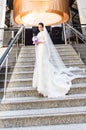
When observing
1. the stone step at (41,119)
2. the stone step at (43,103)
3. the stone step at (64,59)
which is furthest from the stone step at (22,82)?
the stone step at (64,59)

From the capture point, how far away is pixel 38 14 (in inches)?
132

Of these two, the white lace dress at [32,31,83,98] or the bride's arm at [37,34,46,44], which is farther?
the bride's arm at [37,34,46,44]

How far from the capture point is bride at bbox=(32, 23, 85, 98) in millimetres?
4223

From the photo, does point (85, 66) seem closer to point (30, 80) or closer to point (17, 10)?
point (30, 80)

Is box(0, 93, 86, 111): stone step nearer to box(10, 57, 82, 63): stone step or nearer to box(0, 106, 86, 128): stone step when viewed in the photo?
box(0, 106, 86, 128): stone step

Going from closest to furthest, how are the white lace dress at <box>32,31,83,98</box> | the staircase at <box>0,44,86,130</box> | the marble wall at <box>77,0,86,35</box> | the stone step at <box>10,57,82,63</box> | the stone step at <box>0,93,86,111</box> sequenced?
the staircase at <box>0,44,86,130</box>
the stone step at <box>0,93,86,111</box>
the white lace dress at <box>32,31,83,98</box>
the stone step at <box>10,57,82,63</box>
the marble wall at <box>77,0,86,35</box>

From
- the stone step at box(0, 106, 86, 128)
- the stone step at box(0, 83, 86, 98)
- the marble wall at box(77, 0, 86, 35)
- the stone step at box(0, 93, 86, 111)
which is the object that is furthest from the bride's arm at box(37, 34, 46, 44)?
the marble wall at box(77, 0, 86, 35)

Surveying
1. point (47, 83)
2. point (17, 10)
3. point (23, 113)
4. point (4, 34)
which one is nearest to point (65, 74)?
point (47, 83)

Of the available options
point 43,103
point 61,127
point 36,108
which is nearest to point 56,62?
point 43,103

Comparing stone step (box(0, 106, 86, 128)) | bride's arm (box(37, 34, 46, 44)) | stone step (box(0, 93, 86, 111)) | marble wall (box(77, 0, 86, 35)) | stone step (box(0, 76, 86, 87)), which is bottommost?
stone step (box(0, 106, 86, 128))

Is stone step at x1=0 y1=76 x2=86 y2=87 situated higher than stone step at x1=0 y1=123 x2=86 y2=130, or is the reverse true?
stone step at x1=0 y1=76 x2=86 y2=87

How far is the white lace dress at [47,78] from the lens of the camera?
4207mm

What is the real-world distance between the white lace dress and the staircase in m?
0.13

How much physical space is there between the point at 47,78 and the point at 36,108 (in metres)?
0.67
